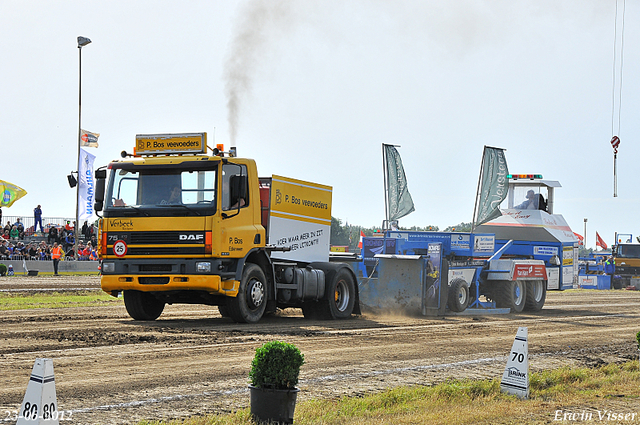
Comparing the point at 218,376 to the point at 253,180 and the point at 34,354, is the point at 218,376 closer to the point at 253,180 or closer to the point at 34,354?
the point at 34,354

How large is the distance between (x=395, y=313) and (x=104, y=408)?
11.4 m

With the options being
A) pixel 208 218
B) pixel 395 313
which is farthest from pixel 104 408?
pixel 395 313

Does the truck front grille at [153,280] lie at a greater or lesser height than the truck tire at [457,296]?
greater

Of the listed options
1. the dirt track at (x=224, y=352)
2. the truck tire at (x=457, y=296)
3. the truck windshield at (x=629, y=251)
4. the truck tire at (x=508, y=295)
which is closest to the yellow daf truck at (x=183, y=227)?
the dirt track at (x=224, y=352)

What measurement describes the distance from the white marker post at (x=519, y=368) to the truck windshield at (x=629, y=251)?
38.2 m

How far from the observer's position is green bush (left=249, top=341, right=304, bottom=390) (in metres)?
5.93

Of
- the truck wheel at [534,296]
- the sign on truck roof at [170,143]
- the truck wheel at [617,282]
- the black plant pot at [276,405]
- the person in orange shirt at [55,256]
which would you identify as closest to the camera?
the black plant pot at [276,405]

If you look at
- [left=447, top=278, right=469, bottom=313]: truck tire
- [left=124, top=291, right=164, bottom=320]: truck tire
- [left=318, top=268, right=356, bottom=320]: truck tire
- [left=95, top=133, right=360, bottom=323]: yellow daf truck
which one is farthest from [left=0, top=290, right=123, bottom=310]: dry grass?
[left=447, top=278, right=469, bottom=313]: truck tire

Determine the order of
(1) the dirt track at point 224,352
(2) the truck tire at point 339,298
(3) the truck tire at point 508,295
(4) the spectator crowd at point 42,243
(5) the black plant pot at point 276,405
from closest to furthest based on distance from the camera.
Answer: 1. (5) the black plant pot at point 276,405
2. (1) the dirt track at point 224,352
3. (2) the truck tire at point 339,298
4. (3) the truck tire at point 508,295
5. (4) the spectator crowd at point 42,243

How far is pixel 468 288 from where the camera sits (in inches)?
713

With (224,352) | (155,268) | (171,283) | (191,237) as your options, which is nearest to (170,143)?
(191,237)

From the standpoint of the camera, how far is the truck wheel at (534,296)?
20.4 metres

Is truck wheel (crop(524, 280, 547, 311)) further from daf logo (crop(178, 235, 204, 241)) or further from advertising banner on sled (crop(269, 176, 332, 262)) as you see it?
daf logo (crop(178, 235, 204, 241))

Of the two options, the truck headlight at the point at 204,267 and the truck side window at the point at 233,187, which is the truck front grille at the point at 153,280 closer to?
the truck headlight at the point at 204,267
